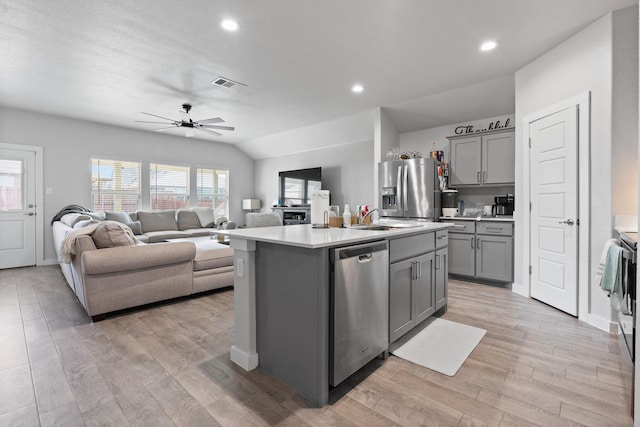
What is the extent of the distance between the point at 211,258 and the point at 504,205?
415cm

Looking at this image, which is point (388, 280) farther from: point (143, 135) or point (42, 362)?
point (143, 135)

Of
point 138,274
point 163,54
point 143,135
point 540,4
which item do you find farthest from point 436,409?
point 143,135

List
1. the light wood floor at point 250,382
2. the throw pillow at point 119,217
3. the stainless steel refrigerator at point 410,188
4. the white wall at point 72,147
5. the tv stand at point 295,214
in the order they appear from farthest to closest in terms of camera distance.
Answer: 1. the tv stand at point 295,214
2. the throw pillow at point 119,217
3. the white wall at point 72,147
4. the stainless steel refrigerator at point 410,188
5. the light wood floor at point 250,382

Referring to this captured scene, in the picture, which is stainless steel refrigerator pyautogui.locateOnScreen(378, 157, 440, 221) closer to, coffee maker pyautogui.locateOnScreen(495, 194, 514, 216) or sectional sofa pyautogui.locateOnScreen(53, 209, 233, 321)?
coffee maker pyautogui.locateOnScreen(495, 194, 514, 216)

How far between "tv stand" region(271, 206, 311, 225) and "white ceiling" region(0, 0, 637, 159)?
8.99ft

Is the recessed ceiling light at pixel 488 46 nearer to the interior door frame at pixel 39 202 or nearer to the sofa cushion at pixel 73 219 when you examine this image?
the sofa cushion at pixel 73 219

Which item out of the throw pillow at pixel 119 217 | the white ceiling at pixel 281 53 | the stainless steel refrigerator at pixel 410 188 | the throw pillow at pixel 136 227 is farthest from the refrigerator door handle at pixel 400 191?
the throw pillow at pixel 119 217

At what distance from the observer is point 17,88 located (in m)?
4.07

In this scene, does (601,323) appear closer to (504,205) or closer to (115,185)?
(504,205)

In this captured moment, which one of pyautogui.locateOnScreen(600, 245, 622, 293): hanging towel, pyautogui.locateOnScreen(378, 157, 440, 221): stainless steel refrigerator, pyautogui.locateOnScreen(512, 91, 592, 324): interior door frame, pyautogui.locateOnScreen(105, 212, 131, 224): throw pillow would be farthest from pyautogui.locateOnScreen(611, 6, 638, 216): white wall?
pyautogui.locateOnScreen(105, 212, 131, 224): throw pillow

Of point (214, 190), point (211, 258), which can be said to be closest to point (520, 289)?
point (211, 258)

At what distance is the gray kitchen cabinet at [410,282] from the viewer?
211cm

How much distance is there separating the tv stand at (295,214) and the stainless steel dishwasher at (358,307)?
5022mm

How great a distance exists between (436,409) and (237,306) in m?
1.33
